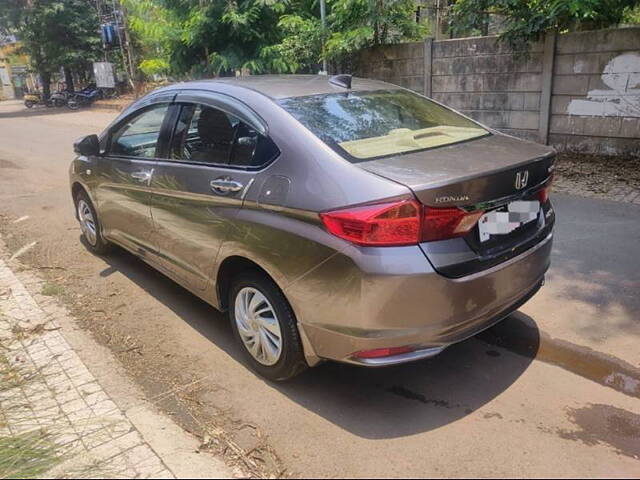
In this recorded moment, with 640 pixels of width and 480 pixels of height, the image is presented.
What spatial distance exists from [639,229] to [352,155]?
378cm

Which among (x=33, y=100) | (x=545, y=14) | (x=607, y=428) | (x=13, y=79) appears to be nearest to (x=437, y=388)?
(x=607, y=428)

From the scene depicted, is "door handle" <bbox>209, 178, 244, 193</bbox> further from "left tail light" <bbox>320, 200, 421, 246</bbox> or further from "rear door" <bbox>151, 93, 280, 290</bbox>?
"left tail light" <bbox>320, 200, 421, 246</bbox>

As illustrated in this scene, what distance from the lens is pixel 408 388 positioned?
3109 mm

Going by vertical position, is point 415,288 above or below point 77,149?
below

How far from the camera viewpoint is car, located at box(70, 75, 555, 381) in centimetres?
250

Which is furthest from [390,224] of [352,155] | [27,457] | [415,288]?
[27,457]

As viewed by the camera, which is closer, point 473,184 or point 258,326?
point 473,184

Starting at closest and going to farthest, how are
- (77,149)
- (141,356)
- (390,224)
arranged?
(390,224)
(141,356)
(77,149)

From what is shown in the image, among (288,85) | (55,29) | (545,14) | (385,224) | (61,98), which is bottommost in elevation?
(61,98)

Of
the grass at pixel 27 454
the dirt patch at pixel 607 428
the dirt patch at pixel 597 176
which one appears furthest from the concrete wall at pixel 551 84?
the grass at pixel 27 454

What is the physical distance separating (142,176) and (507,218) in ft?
8.46

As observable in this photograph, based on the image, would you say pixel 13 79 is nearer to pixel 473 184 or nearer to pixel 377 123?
pixel 377 123

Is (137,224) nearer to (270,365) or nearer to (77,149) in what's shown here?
(77,149)

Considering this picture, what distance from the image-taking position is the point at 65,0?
25703 millimetres
